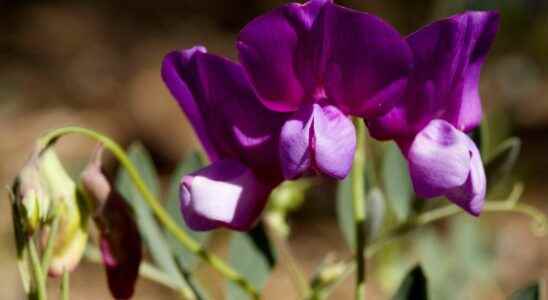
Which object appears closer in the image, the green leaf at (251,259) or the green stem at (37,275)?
the green stem at (37,275)

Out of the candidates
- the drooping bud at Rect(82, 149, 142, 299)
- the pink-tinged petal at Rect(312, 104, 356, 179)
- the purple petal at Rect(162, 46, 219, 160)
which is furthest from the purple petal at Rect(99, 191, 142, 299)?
the pink-tinged petal at Rect(312, 104, 356, 179)

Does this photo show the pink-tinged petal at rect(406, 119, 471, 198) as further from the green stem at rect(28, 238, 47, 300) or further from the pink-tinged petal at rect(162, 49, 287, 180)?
the green stem at rect(28, 238, 47, 300)

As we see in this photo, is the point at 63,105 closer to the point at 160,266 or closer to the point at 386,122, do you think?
the point at 160,266

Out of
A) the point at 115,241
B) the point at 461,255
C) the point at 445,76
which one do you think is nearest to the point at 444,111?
the point at 445,76

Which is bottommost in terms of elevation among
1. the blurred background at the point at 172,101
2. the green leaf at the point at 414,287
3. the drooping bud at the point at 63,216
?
the blurred background at the point at 172,101

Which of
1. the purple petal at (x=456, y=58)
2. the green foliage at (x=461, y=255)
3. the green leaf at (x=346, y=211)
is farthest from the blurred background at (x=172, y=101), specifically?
the purple petal at (x=456, y=58)

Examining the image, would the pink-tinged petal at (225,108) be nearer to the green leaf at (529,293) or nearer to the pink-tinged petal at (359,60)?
the pink-tinged petal at (359,60)
